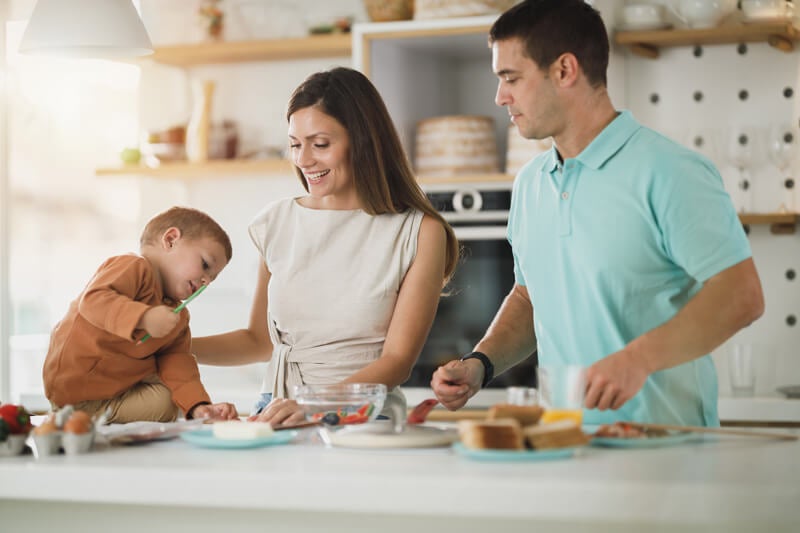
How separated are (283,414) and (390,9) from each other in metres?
2.08

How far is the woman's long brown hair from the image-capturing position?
221cm

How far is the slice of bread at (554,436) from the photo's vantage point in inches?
56.1

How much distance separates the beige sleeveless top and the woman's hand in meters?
0.35

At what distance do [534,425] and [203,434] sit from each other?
19.9 inches

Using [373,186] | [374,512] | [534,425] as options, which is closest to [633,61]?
[373,186]

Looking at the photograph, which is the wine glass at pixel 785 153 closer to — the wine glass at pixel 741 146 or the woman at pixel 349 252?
the wine glass at pixel 741 146

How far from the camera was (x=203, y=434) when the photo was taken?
1.62 meters

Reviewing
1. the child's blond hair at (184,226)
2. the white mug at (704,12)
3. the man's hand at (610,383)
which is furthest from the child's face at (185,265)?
the white mug at (704,12)

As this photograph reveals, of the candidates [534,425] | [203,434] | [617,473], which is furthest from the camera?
[203,434]

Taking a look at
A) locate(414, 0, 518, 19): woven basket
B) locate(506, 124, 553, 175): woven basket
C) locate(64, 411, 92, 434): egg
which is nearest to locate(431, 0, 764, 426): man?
locate(64, 411, 92, 434): egg

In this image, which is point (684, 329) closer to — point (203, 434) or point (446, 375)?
point (446, 375)

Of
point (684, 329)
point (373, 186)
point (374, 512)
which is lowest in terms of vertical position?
point (374, 512)

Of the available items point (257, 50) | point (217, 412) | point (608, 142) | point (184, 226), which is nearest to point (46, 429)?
point (217, 412)

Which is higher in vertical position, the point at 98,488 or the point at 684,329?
the point at 684,329
